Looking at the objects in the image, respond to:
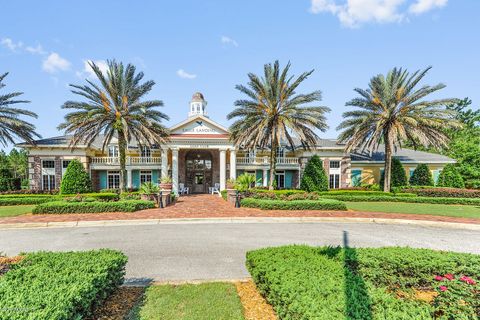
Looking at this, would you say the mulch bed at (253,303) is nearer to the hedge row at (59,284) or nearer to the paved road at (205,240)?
the paved road at (205,240)

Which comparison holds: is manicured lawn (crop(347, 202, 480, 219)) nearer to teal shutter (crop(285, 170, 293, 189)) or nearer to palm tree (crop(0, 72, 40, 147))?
teal shutter (crop(285, 170, 293, 189))

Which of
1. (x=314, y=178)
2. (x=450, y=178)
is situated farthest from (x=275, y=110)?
(x=450, y=178)

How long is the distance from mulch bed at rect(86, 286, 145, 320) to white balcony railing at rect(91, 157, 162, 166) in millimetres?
25315

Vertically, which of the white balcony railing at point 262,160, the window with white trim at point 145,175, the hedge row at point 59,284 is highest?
the white balcony railing at point 262,160

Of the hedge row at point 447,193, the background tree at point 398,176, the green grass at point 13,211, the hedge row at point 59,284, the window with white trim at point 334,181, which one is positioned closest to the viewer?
the hedge row at point 59,284

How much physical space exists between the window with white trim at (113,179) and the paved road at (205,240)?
18.2 metres

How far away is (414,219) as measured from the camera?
44.4 feet

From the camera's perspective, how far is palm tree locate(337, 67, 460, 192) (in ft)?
74.6

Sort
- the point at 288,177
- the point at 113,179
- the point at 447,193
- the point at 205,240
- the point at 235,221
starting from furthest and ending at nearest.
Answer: the point at 288,177
the point at 113,179
the point at 447,193
the point at 235,221
the point at 205,240

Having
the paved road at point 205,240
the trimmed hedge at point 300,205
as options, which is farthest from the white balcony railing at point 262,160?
the paved road at point 205,240

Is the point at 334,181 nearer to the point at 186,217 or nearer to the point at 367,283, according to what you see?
the point at 186,217

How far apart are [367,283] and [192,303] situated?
294cm

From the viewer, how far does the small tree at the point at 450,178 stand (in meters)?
28.8

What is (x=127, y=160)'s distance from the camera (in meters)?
28.5
